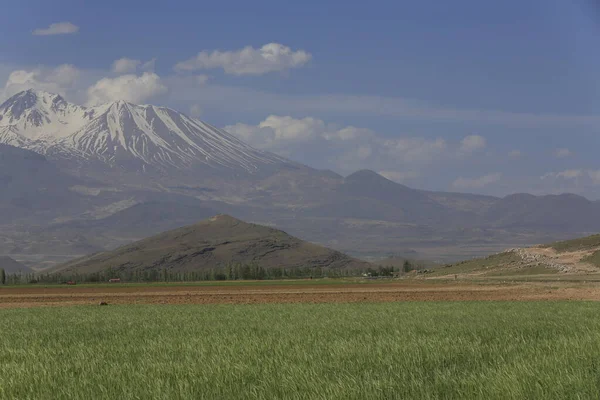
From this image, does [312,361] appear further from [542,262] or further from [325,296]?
[542,262]

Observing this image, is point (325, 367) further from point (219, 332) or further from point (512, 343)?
point (219, 332)

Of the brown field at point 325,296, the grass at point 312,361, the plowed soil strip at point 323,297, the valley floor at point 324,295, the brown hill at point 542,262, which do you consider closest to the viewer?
the grass at point 312,361

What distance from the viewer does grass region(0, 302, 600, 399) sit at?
16.0 m

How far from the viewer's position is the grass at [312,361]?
16.0 m

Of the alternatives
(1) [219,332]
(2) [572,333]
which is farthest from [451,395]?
(1) [219,332]

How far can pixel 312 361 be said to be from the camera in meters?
19.5

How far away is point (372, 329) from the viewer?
90.9 ft

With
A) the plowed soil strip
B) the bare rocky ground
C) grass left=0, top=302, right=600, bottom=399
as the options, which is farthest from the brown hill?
grass left=0, top=302, right=600, bottom=399

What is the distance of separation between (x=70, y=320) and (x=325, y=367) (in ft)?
69.3

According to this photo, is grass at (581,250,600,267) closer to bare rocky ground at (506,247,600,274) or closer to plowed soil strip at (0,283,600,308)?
bare rocky ground at (506,247,600,274)

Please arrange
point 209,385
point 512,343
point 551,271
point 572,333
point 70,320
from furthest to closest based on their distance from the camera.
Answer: point 551,271
point 70,320
point 572,333
point 512,343
point 209,385

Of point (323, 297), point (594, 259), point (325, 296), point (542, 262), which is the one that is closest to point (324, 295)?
point (325, 296)

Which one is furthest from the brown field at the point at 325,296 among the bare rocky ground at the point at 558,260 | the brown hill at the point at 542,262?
the brown hill at the point at 542,262

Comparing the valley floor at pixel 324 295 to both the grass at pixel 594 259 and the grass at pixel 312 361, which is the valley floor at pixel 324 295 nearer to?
the grass at pixel 312 361
